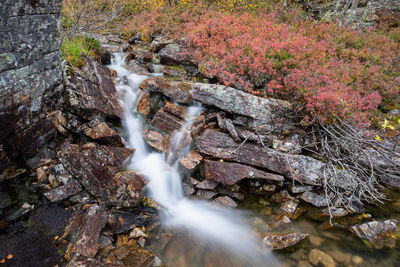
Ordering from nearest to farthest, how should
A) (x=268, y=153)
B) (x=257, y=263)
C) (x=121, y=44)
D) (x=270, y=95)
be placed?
(x=257, y=263)
(x=268, y=153)
(x=270, y=95)
(x=121, y=44)

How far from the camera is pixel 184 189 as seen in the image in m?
6.18

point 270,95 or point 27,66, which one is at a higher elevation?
point 27,66

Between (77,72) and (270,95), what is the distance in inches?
240

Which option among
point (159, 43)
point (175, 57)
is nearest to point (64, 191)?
point (175, 57)

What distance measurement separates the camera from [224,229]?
5.57m

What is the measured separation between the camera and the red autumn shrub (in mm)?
6930

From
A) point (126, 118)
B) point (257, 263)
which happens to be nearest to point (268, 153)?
point (257, 263)

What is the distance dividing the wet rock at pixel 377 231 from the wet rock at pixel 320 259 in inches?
41.3

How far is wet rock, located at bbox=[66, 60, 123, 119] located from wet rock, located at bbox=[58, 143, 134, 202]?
1054 millimetres

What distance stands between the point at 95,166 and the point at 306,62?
24.8 feet

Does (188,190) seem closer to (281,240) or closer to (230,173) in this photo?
(230,173)

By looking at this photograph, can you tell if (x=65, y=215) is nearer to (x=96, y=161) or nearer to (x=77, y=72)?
(x=96, y=161)

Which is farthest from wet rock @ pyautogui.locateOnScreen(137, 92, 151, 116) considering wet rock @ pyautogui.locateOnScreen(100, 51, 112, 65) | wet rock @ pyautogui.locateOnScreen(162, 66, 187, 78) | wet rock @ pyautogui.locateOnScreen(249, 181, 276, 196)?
wet rock @ pyautogui.locateOnScreen(249, 181, 276, 196)

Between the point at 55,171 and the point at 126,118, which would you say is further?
the point at 126,118
